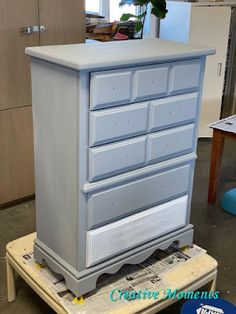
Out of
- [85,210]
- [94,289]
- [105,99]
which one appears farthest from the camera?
[94,289]

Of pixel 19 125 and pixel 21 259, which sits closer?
pixel 21 259

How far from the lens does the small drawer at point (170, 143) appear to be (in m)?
1.65

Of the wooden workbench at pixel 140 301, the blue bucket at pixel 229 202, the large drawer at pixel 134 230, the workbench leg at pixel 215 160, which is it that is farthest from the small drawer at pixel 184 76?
the blue bucket at pixel 229 202

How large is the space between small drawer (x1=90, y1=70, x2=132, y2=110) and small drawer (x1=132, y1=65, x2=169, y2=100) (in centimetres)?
3

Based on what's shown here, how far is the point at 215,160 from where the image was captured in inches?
115

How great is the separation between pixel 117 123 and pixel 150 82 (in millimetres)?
177

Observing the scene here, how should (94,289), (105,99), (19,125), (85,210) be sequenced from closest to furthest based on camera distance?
(105,99), (85,210), (94,289), (19,125)

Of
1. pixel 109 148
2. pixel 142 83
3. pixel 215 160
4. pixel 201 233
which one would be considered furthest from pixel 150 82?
pixel 215 160

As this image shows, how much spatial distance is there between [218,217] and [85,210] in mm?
1470

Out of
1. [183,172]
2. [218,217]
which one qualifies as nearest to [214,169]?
[218,217]

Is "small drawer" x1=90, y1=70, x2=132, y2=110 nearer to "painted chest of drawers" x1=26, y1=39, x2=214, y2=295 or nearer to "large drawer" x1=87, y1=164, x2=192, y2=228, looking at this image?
"painted chest of drawers" x1=26, y1=39, x2=214, y2=295

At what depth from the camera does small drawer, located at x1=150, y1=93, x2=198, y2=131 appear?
5.28 feet

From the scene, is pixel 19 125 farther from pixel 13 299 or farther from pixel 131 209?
pixel 131 209

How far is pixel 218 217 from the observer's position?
9.28 ft
